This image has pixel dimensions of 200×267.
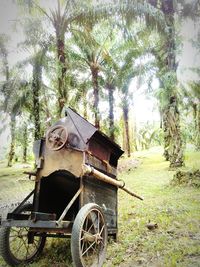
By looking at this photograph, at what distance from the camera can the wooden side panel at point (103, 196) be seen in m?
4.39

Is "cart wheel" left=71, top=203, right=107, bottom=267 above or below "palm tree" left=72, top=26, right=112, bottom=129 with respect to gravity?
below

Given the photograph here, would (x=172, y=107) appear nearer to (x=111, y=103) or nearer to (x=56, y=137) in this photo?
(x=111, y=103)

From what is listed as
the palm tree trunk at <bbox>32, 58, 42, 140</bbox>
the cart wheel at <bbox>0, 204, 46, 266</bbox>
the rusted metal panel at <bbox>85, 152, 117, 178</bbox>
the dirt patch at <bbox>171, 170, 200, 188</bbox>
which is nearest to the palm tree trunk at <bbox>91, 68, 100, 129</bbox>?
the palm tree trunk at <bbox>32, 58, 42, 140</bbox>

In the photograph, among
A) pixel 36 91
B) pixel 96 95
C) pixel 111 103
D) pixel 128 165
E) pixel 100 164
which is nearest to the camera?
pixel 100 164

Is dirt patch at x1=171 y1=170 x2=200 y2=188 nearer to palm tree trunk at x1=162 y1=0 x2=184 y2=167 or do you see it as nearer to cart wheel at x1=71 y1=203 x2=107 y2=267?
palm tree trunk at x1=162 y1=0 x2=184 y2=167

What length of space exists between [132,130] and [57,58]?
1759 centimetres

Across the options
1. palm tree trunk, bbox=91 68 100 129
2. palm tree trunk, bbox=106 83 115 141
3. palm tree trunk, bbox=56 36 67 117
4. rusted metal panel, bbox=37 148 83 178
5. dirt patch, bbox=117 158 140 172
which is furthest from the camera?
palm tree trunk, bbox=106 83 115 141

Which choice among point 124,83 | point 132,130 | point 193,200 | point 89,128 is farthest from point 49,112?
point 89,128

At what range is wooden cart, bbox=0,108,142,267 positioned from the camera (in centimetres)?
390

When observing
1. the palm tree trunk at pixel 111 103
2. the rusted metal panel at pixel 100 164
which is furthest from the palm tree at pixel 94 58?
the rusted metal panel at pixel 100 164

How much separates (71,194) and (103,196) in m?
0.78

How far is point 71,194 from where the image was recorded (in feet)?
17.6

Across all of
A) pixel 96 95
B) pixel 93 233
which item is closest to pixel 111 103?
pixel 96 95

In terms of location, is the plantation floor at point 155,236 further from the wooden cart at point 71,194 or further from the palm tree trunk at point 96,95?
the palm tree trunk at point 96,95
